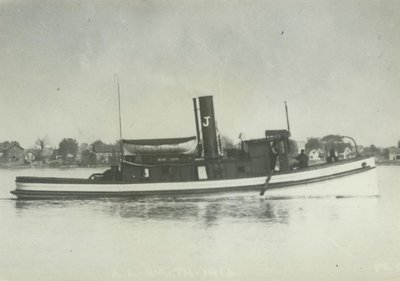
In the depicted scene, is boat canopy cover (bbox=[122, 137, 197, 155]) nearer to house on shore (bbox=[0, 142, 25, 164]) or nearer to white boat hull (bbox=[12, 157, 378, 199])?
white boat hull (bbox=[12, 157, 378, 199])

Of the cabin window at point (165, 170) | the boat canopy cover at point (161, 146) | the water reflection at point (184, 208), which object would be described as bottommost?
the water reflection at point (184, 208)

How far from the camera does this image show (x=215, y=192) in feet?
17.7

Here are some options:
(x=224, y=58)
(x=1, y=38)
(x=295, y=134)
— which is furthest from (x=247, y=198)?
(x=1, y=38)

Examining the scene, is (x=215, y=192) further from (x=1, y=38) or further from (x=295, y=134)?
(x=1, y=38)

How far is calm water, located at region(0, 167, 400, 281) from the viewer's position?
3.40 metres

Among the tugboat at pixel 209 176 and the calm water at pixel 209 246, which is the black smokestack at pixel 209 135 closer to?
the tugboat at pixel 209 176

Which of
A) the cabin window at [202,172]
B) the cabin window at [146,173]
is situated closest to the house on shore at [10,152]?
the cabin window at [146,173]

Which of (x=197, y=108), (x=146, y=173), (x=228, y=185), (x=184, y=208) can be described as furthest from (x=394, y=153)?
(x=146, y=173)

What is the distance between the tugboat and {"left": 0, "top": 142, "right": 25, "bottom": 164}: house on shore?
920 mm

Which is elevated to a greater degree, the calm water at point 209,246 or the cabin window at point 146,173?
the cabin window at point 146,173

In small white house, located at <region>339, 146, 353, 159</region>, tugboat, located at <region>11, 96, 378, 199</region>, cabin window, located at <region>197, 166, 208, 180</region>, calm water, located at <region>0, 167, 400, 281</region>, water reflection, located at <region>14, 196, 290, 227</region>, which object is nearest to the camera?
calm water, located at <region>0, 167, 400, 281</region>

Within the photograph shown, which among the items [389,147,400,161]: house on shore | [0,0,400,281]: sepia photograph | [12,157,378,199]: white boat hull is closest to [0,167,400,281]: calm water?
[0,0,400,281]: sepia photograph

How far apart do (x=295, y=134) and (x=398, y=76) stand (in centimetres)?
100

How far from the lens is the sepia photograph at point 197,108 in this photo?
3.48m
